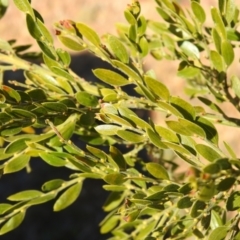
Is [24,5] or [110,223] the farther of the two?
[110,223]

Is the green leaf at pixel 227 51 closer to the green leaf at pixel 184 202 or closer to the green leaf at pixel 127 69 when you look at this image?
the green leaf at pixel 127 69

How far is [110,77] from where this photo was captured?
2.85 ft

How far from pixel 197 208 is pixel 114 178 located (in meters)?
0.14

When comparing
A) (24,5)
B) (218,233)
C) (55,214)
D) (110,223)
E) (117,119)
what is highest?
(24,5)

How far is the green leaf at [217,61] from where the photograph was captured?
883 millimetres

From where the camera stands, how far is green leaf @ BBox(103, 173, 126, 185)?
2.60 feet

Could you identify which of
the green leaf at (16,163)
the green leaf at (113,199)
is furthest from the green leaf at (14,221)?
the green leaf at (113,199)

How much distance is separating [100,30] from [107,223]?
3158 mm

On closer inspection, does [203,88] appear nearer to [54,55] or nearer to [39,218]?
[54,55]

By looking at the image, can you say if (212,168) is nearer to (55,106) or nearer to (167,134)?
(167,134)

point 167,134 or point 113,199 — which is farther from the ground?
point 167,134

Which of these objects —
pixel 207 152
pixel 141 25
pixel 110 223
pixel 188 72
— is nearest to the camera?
pixel 207 152

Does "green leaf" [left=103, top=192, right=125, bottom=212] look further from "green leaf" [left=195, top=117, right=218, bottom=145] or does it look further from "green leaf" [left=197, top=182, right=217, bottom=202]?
"green leaf" [left=197, top=182, right=217, bottom=202]

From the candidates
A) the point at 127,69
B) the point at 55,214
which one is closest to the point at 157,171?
the point at 127,69
